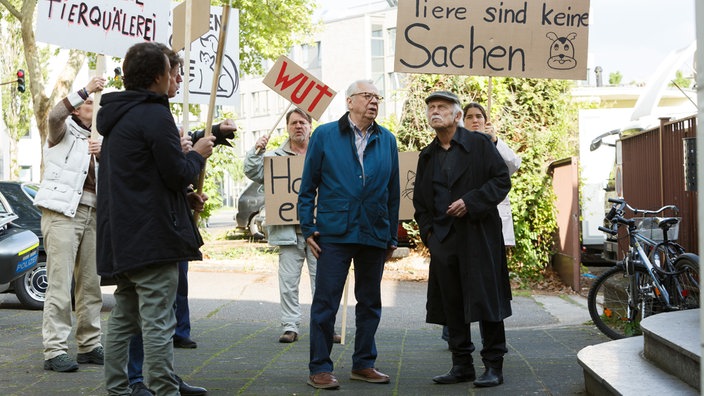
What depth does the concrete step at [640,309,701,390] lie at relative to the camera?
189 inches

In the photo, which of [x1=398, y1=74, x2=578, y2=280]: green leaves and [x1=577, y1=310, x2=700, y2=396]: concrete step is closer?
[x1=577, y1=310, x2=700, y2=396]: concrete step

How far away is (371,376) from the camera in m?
6.11

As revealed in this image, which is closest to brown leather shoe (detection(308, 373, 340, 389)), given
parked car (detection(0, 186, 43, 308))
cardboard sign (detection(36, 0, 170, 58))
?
cardboard sign (detection(36, 0, 170, 58))

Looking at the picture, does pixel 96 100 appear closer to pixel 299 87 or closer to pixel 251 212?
pixel 299 87

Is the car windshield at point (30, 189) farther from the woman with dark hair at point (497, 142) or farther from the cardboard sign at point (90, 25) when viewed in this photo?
the woman with dark hair at point (497, 142)

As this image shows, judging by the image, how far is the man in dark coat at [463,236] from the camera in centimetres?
598

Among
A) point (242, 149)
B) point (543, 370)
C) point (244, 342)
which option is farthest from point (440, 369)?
point (242, 149)

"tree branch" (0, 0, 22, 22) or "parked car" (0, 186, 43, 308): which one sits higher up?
"tree branch" (0, 0, 22, 22)

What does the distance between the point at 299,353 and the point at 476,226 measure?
6.75 ft

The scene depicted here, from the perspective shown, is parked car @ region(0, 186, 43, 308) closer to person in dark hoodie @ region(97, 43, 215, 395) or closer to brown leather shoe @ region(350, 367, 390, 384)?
brown leather shoe @ region(350, 367, 390, 384)

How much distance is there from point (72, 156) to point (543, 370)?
11.5 ft

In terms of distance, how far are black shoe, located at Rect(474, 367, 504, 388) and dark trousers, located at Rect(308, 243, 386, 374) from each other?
2.34 feet

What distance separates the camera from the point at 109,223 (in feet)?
16.2

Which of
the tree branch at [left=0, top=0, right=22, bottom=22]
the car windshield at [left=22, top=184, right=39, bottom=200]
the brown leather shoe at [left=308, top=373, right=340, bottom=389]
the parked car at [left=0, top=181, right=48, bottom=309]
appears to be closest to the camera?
the brown leather shoe at [left=308, top=373, right=340, bottom=389]
